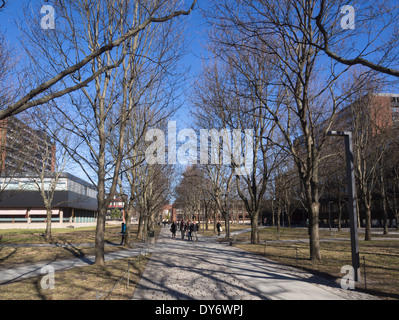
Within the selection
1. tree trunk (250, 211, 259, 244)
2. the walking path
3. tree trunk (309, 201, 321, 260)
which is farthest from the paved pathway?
tree trunk (250, 211, 259, 244)

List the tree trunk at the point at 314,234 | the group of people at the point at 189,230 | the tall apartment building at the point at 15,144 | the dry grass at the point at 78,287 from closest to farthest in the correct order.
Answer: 1. the dry grass at the point at 78,287
2. the tree trunk at the point at 314,234
3. the tall apartment building at the point at 15,144
4. the group of people at the point at 189,230

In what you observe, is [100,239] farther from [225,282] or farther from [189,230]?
[189,230]

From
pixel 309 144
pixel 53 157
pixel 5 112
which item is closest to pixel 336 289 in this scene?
pixel 309 144

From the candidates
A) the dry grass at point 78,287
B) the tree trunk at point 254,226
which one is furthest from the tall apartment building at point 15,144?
the tree trunk at point 254,226

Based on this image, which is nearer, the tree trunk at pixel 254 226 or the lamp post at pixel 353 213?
the lamp post at pixel 353 213

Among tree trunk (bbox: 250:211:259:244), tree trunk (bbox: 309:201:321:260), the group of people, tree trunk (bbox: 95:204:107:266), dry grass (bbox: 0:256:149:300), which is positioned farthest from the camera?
the group of people

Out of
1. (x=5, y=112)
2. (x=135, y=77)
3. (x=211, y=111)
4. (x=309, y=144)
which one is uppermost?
(x=211, y=111)

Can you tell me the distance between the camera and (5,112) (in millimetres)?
5242

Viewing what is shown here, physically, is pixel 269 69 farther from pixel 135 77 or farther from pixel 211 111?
pixel 135 77

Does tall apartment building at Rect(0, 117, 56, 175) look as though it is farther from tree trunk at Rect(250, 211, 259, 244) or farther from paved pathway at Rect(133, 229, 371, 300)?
tree trunk at Rect(250, 211, 259, 244)

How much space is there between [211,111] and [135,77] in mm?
10630

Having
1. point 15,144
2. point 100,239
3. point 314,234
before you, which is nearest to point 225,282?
point 100,239

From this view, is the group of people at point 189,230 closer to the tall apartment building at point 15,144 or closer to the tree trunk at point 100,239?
the tall apartment building at point 15,144
